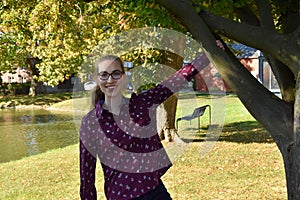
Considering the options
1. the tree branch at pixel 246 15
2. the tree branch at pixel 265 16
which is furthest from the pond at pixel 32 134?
the tree branch at pixel 265 16

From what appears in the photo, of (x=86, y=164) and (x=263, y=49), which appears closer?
(x=86, y=164)

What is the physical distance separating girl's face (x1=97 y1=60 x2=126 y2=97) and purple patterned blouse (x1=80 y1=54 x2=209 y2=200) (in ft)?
0.30

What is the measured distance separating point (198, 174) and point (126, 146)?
5334 millimetres

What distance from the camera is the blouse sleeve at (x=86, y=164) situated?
8.66 ft

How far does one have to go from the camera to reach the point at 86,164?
2691 millimetres

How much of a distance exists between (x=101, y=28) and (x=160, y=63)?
1.62 meters

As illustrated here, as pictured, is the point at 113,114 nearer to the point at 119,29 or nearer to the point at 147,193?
the point at 147,193

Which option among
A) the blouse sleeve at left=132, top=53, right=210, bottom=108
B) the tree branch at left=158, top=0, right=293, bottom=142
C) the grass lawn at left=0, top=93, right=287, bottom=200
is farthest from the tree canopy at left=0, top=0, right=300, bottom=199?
the grass lawn at left=0, top=93, right=287, bottom=200

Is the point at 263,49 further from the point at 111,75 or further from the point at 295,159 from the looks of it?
the point at 111,75

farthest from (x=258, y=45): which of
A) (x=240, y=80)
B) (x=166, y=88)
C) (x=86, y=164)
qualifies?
(x=86, y=164)

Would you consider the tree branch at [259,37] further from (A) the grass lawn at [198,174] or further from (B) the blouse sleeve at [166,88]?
(A) the grass lawn at [198,174]

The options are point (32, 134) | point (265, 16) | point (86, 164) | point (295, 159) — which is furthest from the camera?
point (32, 134)

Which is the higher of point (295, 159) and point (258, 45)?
point (258, 45)

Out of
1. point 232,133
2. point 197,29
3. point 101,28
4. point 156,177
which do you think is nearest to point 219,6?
point 197,29
